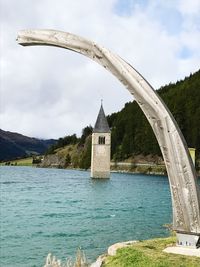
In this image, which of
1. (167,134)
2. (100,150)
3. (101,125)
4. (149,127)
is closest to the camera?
(167,134)

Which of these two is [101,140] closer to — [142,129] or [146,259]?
[142,129]

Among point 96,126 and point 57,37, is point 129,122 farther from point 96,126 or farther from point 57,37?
point 57,37

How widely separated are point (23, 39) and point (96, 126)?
107571mm

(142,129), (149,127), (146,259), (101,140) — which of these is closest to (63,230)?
(146,259)

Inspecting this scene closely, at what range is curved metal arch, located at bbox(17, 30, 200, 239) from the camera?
34.6 ft

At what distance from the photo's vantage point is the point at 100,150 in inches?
4422

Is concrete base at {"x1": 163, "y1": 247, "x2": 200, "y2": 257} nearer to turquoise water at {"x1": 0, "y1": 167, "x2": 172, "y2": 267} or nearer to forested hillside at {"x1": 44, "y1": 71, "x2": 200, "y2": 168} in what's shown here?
turquoise water at {"x1": 0, "y1": 167, "x2": 172, "y2": 267}

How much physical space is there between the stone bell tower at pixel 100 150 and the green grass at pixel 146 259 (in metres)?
96.1

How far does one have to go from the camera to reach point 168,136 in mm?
10852

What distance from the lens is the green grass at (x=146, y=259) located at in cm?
937

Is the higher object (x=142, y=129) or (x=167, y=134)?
(x=142, y=129)

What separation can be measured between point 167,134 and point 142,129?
489ft

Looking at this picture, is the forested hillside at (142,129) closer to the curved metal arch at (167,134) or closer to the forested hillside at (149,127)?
the forested hillside at (149,127)

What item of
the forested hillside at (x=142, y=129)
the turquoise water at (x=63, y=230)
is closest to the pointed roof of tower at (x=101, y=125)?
the forested hillside at (x=142, y=129)
